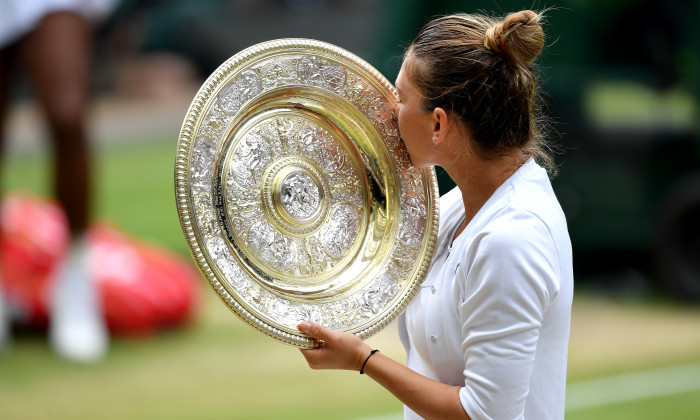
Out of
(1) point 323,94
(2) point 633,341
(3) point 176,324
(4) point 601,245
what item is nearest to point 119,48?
(3) point 176,324

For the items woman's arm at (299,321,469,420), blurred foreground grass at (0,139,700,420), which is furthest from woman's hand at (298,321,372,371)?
blurred foreground grass at (0,139,700,420)

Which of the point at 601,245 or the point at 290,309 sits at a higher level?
the point at 601,245

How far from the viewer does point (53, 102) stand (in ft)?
10.5

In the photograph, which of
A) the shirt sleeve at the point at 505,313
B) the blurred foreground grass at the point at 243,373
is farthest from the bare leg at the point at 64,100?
the shirt sleeve at the point at 505,313

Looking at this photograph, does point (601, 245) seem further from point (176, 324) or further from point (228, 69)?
point (228, 69)

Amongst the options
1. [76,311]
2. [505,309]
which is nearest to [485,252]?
[505,309]

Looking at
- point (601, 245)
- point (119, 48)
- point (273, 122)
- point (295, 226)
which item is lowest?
point (295, 226)

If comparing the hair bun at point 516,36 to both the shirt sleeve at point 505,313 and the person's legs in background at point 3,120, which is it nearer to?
the shirt sleeve at point 505,313

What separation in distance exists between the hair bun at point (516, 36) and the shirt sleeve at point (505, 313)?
0.66 ft

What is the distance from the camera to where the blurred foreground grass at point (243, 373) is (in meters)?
3.03

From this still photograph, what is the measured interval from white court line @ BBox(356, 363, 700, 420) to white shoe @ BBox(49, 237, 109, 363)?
122cm

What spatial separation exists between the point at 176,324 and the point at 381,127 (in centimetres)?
281

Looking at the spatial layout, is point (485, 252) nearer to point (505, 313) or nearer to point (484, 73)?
point (505, 313)

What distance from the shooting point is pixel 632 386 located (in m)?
3.30
